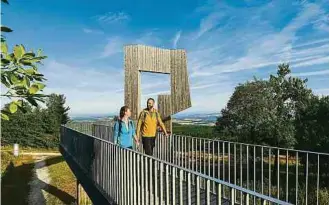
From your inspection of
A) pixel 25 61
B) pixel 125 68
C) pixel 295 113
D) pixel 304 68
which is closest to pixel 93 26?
pixel 304 68

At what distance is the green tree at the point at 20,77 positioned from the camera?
7.01ft

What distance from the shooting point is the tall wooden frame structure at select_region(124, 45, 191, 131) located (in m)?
13.0

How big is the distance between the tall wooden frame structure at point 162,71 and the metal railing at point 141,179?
2.96 m

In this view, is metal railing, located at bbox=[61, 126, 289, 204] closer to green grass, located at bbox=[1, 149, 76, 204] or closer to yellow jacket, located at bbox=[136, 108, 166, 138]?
yellow jacket, located at bbox=[136, 108, 166, 138]

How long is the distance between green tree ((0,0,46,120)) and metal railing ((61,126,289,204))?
5.87 ft

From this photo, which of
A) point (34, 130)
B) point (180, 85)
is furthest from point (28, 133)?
point (180, 85)

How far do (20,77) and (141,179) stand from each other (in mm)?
4082

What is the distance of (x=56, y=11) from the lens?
119ft

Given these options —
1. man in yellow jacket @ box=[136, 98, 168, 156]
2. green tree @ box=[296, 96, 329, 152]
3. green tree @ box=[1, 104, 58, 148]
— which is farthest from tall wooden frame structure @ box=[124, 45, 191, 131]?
green tree @ box=[1, 104, 58, 148]

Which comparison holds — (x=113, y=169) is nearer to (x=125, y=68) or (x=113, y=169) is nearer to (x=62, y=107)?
(x=125, y=68)

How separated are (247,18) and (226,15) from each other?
8.37 ft

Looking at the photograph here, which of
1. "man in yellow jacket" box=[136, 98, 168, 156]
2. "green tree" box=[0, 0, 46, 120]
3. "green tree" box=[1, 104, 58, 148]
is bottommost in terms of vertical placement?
"green tree" box=[1, 104, 58, 148]

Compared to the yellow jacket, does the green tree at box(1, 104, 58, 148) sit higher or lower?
lower

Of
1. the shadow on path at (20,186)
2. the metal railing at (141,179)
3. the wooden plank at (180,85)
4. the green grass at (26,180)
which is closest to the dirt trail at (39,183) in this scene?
the shadow on path at (20,186)
